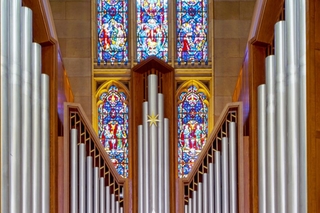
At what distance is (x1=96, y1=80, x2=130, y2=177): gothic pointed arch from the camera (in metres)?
12.6

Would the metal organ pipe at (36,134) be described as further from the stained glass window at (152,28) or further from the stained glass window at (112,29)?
the stained glass window at (152,28)

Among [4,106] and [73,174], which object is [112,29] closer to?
[73,174]

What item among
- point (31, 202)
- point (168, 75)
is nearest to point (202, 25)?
point (168, 75)

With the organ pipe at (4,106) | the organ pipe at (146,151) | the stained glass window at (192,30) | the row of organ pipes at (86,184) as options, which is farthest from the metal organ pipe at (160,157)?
the stained glass window at (192,30)

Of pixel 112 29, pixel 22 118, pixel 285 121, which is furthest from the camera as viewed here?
pixel 112 29

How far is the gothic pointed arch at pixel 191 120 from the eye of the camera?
1252 centimetres

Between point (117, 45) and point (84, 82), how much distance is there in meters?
0.80

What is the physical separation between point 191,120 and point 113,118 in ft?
3.76

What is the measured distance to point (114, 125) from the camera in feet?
41.5

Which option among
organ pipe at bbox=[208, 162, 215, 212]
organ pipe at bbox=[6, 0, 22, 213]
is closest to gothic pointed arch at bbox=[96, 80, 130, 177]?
organ pipe at bbox=[208, 162, 215, 212]

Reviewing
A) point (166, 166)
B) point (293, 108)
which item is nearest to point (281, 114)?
point (293, 108)

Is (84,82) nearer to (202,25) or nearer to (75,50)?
(75,50)

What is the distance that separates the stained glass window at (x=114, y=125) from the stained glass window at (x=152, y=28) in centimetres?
78

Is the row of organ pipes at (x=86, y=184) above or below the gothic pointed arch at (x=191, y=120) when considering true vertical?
below
